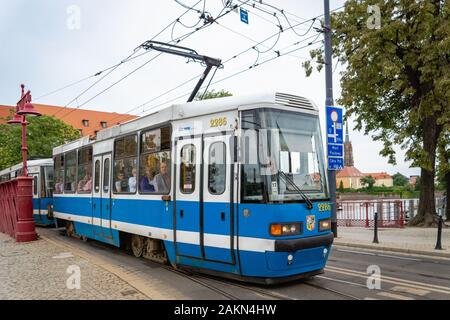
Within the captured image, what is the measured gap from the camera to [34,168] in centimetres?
2078

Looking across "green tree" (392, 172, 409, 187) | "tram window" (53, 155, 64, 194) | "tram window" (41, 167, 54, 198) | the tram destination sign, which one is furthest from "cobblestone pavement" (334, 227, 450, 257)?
"green tree" (392, 172, 409, 187)

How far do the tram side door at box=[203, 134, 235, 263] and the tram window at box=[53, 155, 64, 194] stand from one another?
386 inches

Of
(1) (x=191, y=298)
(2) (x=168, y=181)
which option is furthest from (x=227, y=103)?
(1) (x=191, y=298)

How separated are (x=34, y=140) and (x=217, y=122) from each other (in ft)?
140

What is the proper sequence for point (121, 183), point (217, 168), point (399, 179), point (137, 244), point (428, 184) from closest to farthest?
point (217, 168) → point (137, 244) → point (121, 183) → point (428, 184) → point (399, 179)

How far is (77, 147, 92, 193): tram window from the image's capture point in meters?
12.9

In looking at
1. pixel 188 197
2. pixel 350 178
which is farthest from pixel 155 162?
pixel 350 178

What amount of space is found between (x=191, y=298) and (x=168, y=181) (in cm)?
266

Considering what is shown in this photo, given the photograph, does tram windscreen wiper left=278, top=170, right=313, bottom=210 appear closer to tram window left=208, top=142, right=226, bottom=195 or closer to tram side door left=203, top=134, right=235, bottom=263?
tram side door left=203, top=134, right=235, bottom=263

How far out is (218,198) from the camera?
7.40 meters

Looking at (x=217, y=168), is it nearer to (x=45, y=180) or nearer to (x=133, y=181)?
(x=133, y=181)

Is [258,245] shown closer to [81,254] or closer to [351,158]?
[81,254]

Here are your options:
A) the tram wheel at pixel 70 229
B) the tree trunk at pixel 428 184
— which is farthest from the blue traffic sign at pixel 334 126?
the tram wheel at pixel 70 229
